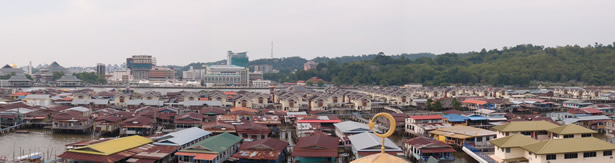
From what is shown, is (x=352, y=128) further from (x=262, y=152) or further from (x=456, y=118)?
(x=456, y=118)

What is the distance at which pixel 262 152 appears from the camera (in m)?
11.3

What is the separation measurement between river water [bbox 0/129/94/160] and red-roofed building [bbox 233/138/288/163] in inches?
253

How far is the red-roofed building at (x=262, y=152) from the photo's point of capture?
10.9m

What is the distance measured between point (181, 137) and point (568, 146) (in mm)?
10957

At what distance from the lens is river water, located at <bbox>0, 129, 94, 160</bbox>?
1388 centimetres

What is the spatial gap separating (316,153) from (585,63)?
59042mm

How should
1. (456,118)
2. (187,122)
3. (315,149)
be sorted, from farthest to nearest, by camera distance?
(456,118)
(187,122)
(315,149)

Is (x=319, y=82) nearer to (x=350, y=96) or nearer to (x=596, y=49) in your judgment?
(x=350, y=96)

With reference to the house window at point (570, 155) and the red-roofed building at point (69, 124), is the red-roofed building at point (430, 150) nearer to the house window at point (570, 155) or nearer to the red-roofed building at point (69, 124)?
the house window at point (570, 155)

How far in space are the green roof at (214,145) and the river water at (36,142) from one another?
516 centimetres

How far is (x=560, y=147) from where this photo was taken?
400 inches

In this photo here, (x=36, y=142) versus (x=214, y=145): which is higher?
(x=214, y=145)

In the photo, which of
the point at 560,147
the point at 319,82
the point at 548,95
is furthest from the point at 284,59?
the point at 560,147

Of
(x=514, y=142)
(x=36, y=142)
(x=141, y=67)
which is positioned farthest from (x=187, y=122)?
(x=141, y=67)
